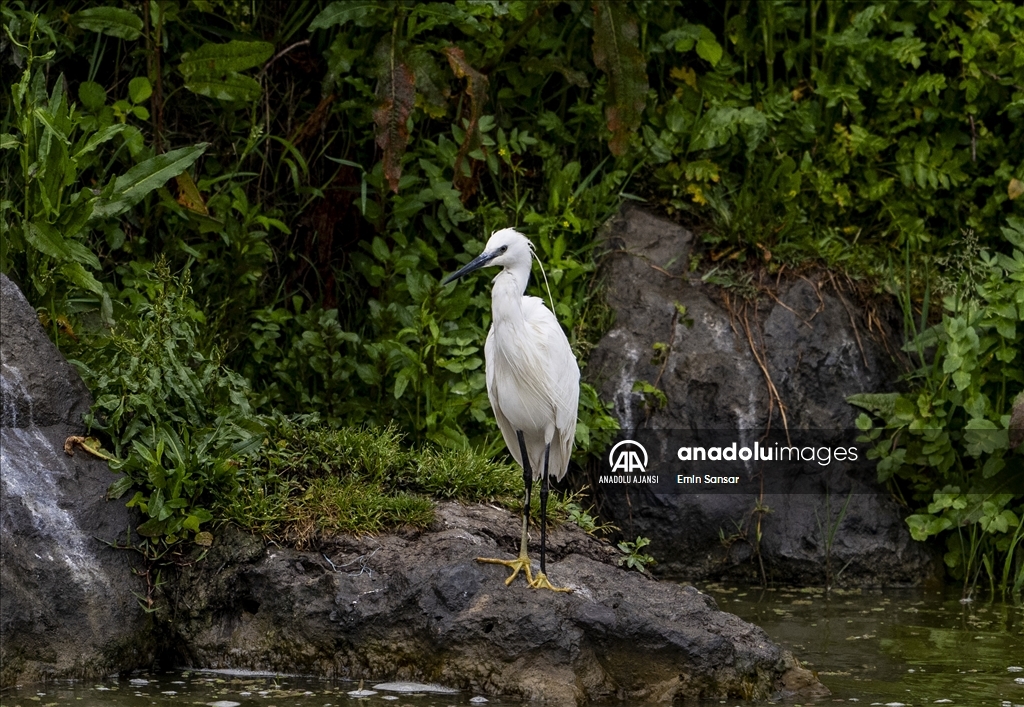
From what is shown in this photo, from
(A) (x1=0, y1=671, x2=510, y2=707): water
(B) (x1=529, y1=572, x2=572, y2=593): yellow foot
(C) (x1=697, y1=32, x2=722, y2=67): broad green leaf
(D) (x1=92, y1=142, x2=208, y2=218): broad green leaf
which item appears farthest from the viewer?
(C) (x1=697, y1=32, x2=722, y2=67): broad green leaf

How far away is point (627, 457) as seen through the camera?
6.70 meters

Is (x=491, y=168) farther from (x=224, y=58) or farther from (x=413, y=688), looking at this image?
(x=413, y=688)

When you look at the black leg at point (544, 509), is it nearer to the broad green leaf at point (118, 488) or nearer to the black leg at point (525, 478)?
the black leg at point (525, 478)

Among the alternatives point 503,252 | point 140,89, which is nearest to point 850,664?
point 503,252

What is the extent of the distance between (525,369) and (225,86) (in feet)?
8.22

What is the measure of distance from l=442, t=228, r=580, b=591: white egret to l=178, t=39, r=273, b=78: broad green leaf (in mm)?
2048

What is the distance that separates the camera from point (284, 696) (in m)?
4.49

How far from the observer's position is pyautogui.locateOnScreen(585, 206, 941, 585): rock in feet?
21.5

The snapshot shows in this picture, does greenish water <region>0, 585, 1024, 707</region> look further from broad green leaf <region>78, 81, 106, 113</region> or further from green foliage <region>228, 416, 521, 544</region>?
broad green leaf <region>78, 81, 106, 113</region>

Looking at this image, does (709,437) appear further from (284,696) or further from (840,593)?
(284,696)

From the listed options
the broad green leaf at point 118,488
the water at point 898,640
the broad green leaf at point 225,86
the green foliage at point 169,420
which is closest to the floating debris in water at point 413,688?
the green foliage at point 169,420

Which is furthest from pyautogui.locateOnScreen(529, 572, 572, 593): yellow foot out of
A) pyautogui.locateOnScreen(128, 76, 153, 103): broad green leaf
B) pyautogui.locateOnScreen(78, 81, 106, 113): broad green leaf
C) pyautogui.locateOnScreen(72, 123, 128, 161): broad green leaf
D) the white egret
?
pyautogui.locateOnScreen(78, 81, 106, 113): broad green leaf

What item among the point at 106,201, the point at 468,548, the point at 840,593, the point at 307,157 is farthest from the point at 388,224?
the point at 840,593

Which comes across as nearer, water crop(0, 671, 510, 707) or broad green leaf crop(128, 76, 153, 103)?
water crop(0, 671, 510, 707)
